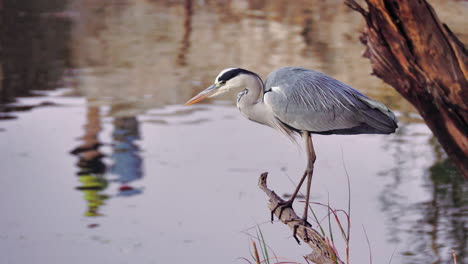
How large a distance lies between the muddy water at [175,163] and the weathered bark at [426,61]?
0.81 metres

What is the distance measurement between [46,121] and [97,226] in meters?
2.40

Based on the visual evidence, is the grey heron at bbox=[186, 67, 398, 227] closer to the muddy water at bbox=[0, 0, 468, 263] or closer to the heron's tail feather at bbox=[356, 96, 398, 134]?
the heron's tail feather at bbox=[356, 96, 398, 134]

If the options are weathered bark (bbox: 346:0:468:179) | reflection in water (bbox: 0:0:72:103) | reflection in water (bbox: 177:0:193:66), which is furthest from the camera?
reflection in water (bbox: 177:0:193:66)

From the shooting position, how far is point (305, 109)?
2959 millimetres

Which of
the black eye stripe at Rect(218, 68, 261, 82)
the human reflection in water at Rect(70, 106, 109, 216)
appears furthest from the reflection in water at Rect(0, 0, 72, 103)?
the black eye stripe at Rect(218, 68, 261, 82)

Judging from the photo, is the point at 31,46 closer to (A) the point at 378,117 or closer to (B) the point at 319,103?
(B) the point at 319,103

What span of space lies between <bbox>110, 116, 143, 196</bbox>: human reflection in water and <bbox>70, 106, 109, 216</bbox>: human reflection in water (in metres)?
0.13

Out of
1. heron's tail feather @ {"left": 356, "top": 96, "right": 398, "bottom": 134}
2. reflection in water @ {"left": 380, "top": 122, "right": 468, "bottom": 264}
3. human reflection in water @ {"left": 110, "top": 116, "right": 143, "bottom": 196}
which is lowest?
reflection in water @ {"left": 380, "top": 122, "right": 468, "bottom": 264}

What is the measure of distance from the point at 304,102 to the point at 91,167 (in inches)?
158

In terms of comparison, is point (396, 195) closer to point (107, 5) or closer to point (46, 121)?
point (46, 121)

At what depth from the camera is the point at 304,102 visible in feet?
9.70

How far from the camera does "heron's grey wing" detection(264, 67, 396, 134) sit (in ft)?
9.54

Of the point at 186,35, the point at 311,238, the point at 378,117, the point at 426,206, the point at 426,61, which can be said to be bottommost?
the point at 426,206

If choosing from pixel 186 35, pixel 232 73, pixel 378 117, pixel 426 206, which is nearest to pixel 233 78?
pixel 232 73
